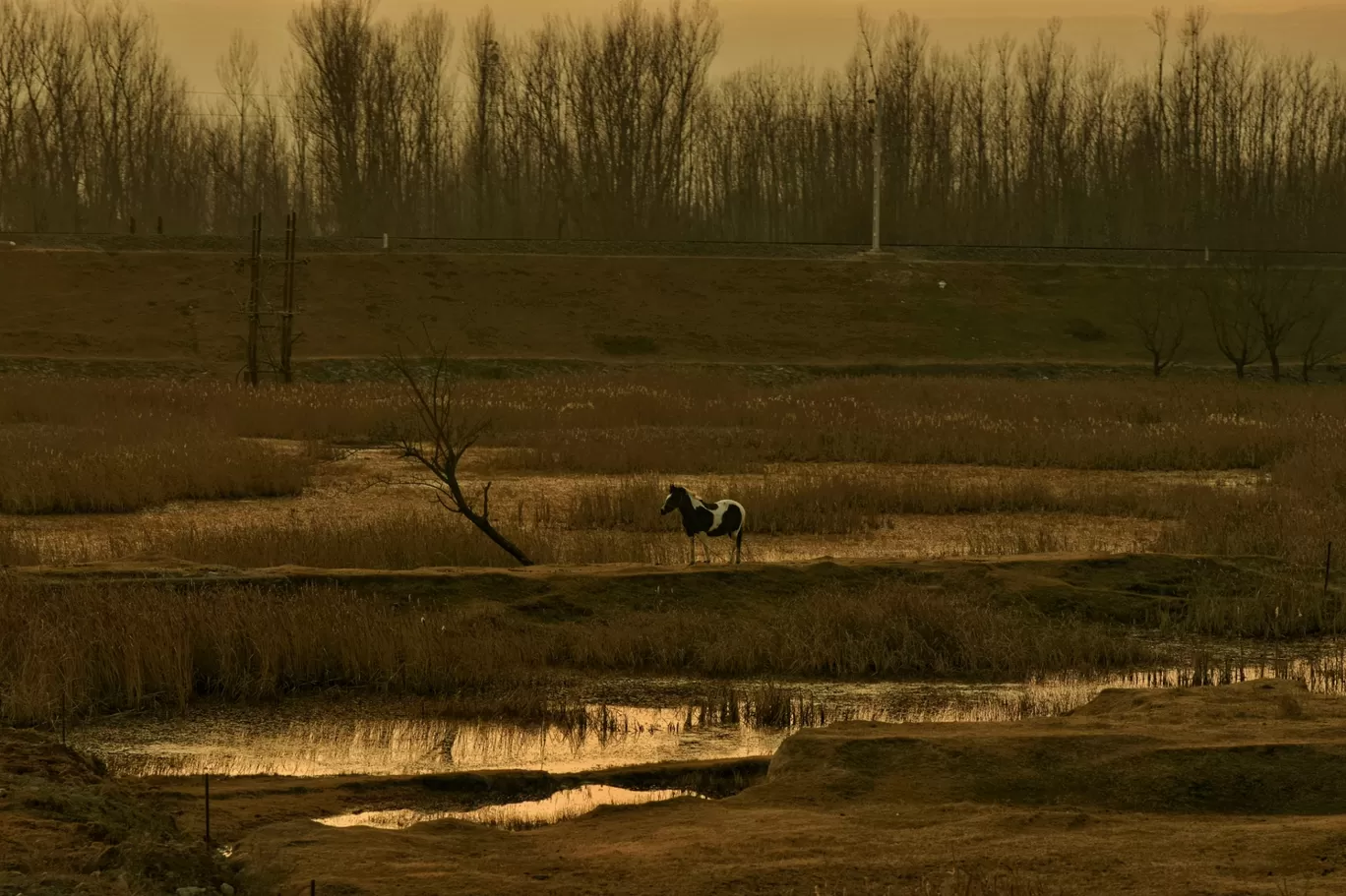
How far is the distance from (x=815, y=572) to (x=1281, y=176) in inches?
2984

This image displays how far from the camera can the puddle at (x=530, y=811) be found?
26.5 ft

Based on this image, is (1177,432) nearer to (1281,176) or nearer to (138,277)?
(138,277)

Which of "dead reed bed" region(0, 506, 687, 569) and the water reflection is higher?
"dead reed bed" region(0, 506, 687, 569)

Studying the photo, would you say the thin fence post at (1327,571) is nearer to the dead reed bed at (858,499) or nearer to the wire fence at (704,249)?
the dead reed bed at (858,499)

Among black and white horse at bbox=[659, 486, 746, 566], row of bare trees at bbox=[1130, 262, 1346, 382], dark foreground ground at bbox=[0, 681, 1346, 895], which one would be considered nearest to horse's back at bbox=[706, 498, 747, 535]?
black and white horse at bbox=[659, 486, 746, 566]

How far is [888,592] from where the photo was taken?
13.0m

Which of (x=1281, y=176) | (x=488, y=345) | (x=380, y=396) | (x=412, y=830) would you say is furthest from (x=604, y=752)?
(x=1281, y=176)

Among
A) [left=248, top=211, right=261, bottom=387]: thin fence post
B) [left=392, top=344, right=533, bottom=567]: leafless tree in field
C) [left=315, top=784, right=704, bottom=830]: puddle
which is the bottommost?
[left=315, top=784, right=704, bottom=830]: puddle

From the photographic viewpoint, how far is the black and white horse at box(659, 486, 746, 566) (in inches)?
602

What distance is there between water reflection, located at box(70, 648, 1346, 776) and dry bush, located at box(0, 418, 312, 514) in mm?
9355

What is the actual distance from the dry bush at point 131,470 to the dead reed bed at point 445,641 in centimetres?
724

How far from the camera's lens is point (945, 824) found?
705cm

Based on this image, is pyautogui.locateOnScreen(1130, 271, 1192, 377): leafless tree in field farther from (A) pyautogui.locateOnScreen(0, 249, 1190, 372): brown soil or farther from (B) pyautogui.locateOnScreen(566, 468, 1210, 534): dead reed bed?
(B) pyautogui.locateOnScreen(566, 468, 1210, 534): dead reed bed

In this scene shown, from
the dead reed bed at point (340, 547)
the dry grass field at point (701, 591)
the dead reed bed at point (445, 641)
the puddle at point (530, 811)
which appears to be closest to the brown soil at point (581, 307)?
the dry grass field at point (701, 591)
